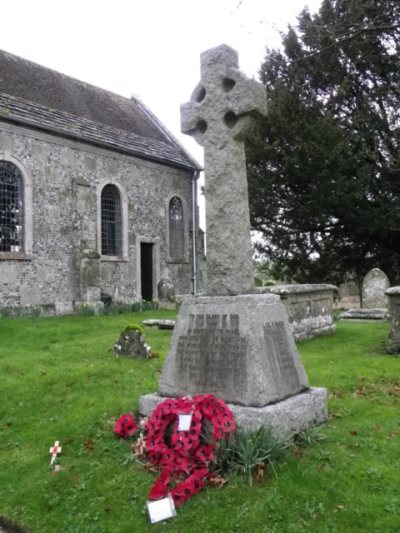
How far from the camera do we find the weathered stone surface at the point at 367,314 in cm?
1361

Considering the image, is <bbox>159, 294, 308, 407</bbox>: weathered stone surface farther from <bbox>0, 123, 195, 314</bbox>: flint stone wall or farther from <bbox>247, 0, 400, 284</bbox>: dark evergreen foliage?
<bbox>247, 0, 400, 284</bbox>: dark evergreen foliage

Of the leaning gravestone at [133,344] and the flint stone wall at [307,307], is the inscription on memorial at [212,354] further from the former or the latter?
the flint stone wall at [307,307]

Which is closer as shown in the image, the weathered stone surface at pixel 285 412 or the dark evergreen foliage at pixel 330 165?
the weathered stone surface at pixel 285 412

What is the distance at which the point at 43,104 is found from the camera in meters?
18.6

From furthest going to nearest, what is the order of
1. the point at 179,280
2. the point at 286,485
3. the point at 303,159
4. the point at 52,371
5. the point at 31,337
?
1. the point at 179,280
2. the point at 303,159
3. the point at 31,337
4. the point at 52,371
5. the point at 286,485

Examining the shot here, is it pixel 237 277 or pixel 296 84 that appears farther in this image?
pixel 296 84

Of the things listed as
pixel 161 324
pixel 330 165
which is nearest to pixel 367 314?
pixel 161 324

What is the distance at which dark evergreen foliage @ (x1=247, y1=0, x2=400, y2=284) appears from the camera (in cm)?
1956

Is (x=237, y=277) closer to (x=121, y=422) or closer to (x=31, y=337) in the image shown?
(x=121, y=422)

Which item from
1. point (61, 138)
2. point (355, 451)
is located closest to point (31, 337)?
point (355, 451)

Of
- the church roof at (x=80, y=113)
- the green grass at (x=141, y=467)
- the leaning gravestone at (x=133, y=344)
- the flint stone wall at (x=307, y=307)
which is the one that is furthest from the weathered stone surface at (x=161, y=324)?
the church roof at (x=80, y=113)

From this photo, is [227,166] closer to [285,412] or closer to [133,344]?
[285,412]

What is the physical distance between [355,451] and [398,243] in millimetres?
19114

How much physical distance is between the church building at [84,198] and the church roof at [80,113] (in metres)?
0.06
